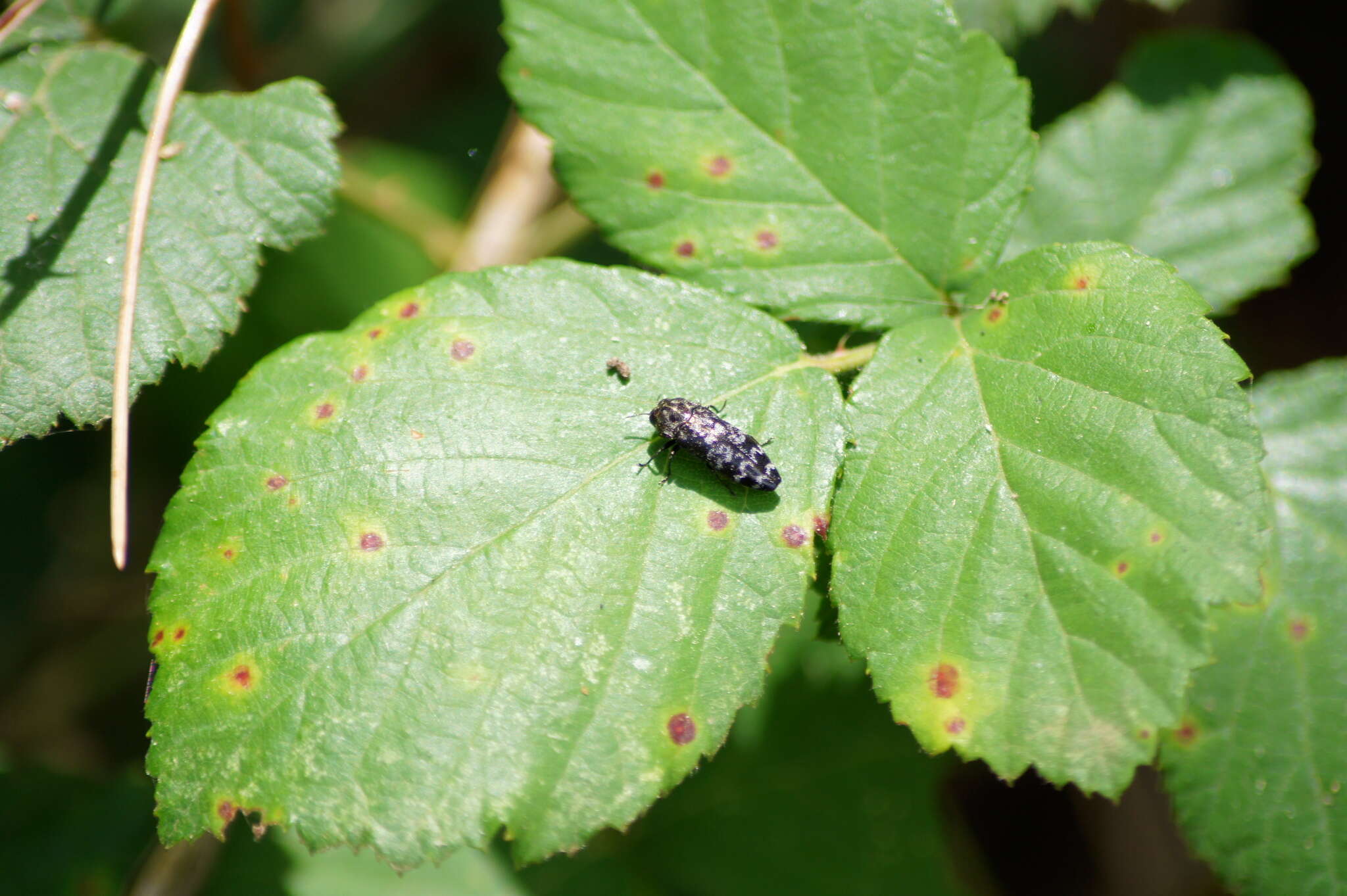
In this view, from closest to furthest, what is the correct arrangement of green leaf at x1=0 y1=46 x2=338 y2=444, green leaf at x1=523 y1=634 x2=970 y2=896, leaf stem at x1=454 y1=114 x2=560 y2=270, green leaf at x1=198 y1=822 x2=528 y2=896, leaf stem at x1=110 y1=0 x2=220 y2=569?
leaf stem at x1=110 y1=0 x2=220 y2=569
green leaf at x1=0 y1=46 x2=338 y2=444
green leaf at x1=198 y1=822 x2=528 y2=896
green leaf at x1=523 y1=634 x2=970 y2=896
leaf stem at x1=454 y1=114 x2=560 y2=270

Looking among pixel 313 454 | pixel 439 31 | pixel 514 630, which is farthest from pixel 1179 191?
pixel 439 31

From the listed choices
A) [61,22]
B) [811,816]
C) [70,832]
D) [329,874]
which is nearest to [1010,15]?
[61,22]

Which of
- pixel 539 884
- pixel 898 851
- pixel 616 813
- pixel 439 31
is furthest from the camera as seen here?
pixel 439 31

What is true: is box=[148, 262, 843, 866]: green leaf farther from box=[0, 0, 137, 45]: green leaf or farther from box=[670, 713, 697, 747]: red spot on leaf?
box=[0, 0, 137, 45]: green leaf

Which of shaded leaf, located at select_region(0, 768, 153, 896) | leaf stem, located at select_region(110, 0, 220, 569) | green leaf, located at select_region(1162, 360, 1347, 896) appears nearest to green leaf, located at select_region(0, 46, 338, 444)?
leaf stem, located at select_region(110, 0, 220, 569)

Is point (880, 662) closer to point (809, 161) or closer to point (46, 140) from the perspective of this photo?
point (809, 161)

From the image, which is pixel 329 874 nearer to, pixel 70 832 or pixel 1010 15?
pixel 70 832

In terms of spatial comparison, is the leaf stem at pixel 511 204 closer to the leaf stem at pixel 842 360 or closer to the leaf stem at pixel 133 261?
the leaf stem at pixel 133 261
